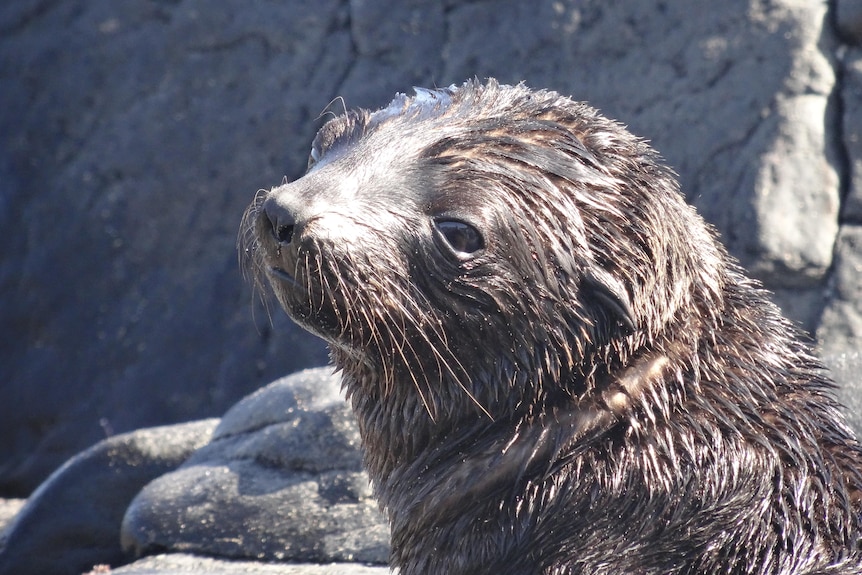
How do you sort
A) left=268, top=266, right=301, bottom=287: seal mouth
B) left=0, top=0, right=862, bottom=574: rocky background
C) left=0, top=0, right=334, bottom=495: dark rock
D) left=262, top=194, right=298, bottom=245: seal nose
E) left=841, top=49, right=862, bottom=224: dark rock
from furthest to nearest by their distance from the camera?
left=0, top=0, right=334, bottom=495: dark rock
left=841, top=49, right=862, bottom=224: dark rock
left=0, top=0, right=862, bottom=574: rocky background
left=268, top=266, right=301, bottom=287: seal mouth
left=262, top=194, right=298, bottom=245: seal nose

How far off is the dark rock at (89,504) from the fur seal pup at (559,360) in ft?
13.2

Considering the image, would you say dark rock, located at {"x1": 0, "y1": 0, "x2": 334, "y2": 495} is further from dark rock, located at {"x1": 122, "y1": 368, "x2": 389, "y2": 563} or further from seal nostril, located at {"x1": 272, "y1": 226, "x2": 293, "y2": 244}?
seal nostril, located at {"x1": 272, "y1": 226, "x2": 293, "y2": 244}

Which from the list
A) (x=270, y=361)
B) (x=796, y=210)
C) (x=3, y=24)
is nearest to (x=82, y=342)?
(x=270, y=361)

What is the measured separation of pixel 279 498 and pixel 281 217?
10.1 ft

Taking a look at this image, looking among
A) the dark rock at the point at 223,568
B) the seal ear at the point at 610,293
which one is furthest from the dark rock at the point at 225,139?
the seal ear at the point at 610,293

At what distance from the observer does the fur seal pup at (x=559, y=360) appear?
330cm

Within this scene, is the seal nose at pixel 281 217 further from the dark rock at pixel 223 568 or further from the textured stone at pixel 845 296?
the textured stone at pixel 845 296

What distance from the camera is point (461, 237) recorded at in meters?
3.42

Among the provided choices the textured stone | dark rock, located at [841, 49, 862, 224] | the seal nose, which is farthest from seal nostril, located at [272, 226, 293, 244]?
dark rock, located at [841, 49, 862, 224]

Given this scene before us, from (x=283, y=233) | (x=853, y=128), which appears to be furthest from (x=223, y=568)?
(x=853, y=128)

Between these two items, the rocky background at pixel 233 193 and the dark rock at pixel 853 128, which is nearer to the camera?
the rocky background at pixel 233 193

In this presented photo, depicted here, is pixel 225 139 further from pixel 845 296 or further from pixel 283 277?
pixel 283 277

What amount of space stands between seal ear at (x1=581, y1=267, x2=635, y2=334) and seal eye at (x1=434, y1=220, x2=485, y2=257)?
13.0 inches

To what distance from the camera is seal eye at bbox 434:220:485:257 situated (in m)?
3.40
